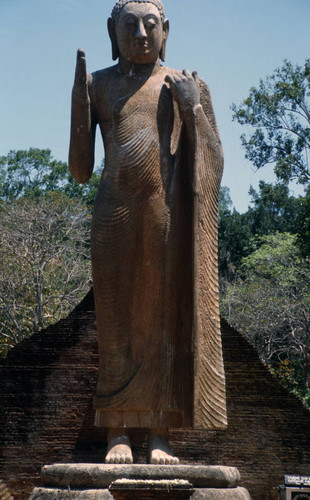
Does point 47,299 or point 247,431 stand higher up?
point 47,299

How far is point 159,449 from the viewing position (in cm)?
521

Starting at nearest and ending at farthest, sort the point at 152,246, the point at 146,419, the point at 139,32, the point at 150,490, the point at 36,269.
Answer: the point at 150,490
the point at 146,419
the point at 152,246
the point at 139,32
the point at 36,269

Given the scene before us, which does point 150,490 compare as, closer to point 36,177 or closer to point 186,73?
point 186,73

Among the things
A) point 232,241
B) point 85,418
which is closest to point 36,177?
point 232,241

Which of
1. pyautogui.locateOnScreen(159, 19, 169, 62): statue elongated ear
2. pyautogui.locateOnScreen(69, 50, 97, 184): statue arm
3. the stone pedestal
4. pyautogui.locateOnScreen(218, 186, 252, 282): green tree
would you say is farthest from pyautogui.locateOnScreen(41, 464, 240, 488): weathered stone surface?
pyautogui.locateOnScreen(218, 186, 252, 282): green tree

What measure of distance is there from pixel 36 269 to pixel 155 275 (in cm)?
1946

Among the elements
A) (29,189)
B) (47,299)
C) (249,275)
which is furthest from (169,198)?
(29,189)

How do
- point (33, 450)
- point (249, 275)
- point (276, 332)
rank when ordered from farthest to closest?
1. point (249, 275)
2. point (276, 332)
3. point (33, 450)

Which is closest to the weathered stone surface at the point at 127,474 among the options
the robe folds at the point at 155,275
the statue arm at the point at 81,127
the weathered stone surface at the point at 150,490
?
the weathered stone surface at the point at 150,490

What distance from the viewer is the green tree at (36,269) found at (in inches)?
955

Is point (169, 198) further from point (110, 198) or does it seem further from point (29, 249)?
point (29, 249)

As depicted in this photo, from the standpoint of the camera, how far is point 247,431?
13.1 m

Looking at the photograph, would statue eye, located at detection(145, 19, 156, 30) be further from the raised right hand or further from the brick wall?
the brick wall

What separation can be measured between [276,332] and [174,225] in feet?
71.2
